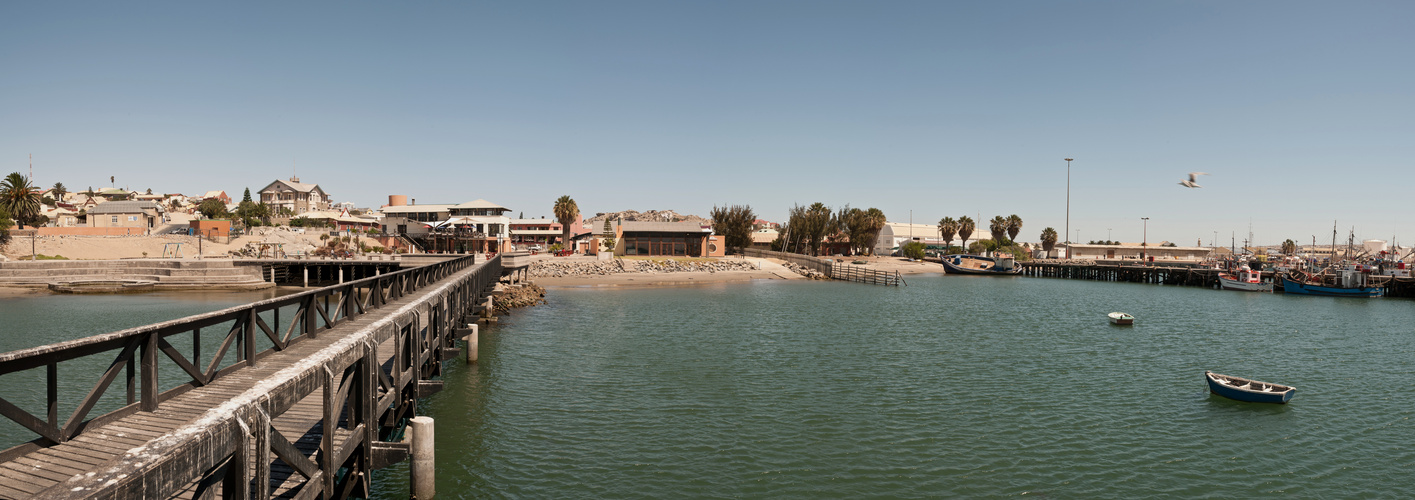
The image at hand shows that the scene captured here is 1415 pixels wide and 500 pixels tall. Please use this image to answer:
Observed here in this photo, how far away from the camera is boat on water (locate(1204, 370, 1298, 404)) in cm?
2391

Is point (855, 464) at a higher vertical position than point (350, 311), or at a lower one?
lower

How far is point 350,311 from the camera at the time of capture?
16.8 m

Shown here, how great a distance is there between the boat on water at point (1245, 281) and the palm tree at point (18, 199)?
149 metres

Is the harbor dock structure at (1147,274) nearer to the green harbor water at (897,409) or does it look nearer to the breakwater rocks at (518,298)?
the green harbor water at (897,409)

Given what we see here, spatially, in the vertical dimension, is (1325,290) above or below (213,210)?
below

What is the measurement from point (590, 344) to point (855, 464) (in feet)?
64.7

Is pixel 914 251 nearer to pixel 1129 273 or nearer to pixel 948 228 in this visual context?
pixel 948 228

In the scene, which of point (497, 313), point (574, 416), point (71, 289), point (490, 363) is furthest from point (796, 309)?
point (71, 289)

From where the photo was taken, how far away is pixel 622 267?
280 feet

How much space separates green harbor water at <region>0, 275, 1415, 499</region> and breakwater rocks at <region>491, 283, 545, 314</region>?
3.08 meters

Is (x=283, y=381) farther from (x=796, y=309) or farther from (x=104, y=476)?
(x=796, y=309)

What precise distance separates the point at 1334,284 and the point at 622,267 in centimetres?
8071

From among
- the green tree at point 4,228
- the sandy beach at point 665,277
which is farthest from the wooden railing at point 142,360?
the green tree at point 4,228

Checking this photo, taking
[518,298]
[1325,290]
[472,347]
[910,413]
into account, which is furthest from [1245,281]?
[472,347]
